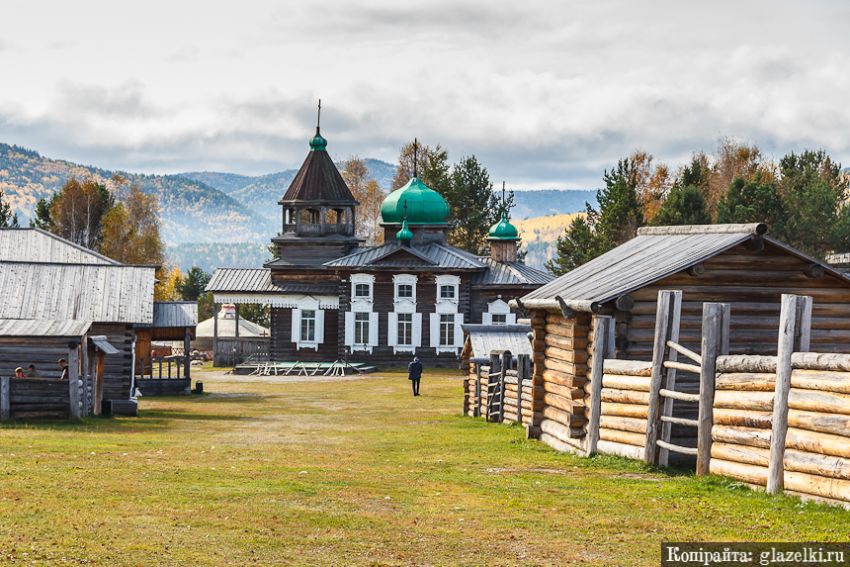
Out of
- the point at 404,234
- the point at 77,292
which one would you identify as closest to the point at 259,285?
the point at 404,234

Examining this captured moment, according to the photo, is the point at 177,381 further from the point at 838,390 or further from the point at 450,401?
the point at 838,390

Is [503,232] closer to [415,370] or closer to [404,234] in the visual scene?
[404,234]

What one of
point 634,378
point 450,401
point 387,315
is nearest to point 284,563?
point 634,378

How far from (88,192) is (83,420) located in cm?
7442

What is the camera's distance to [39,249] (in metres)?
47.7

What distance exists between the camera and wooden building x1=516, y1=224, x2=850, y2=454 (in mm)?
21844

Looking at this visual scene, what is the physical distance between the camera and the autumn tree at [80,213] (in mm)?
100062

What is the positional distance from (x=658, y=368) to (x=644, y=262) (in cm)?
499

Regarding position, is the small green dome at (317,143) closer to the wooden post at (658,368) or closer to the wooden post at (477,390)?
the wooden post at (477,390)

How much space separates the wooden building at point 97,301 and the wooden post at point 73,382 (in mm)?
4944

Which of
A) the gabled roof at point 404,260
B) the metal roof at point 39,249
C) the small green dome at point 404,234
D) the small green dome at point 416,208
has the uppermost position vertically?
the small green dome at point 416,208

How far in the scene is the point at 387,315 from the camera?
212 feet

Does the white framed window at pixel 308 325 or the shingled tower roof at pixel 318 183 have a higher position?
the shingled tower roof at pixel 318 183

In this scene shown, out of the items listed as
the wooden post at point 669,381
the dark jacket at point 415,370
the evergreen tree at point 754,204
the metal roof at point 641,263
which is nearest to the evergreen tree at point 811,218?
the evergreen tree at point 754,204
